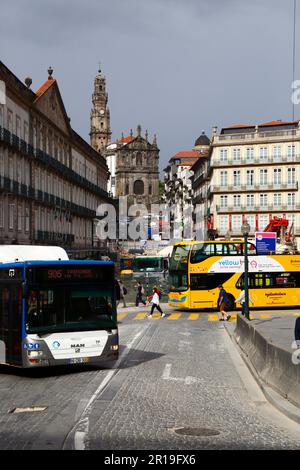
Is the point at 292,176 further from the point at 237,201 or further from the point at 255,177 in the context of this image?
the point at 237,201

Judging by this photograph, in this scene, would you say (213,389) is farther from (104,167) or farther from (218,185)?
(104,167)

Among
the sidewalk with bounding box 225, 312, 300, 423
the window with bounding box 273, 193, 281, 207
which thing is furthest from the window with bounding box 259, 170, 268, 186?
the sidewalk with bounding box 225, 312, 300, 423

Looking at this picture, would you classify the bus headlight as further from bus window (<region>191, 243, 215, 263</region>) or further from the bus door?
bus window (<region>191, 243, 215, 263</region>)

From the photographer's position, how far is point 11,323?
1730 cm

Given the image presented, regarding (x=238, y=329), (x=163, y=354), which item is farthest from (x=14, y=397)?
(x=238, y=329)

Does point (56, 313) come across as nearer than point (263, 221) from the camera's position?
Yes

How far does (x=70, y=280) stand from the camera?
57.3ft

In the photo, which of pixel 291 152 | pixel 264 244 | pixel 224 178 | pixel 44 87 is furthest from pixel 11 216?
pixel 291 152

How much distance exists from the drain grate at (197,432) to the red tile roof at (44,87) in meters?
55.0

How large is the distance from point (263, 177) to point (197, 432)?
80.8 metres

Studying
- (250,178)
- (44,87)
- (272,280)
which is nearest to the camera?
(272,280)

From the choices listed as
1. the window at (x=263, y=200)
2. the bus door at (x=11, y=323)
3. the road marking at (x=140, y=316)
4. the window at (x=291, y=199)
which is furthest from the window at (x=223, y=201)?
the bus door at (x=11, y=323)

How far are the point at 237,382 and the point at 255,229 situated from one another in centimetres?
7368

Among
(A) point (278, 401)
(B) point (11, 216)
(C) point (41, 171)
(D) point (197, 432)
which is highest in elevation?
(C) point (41, 171)
